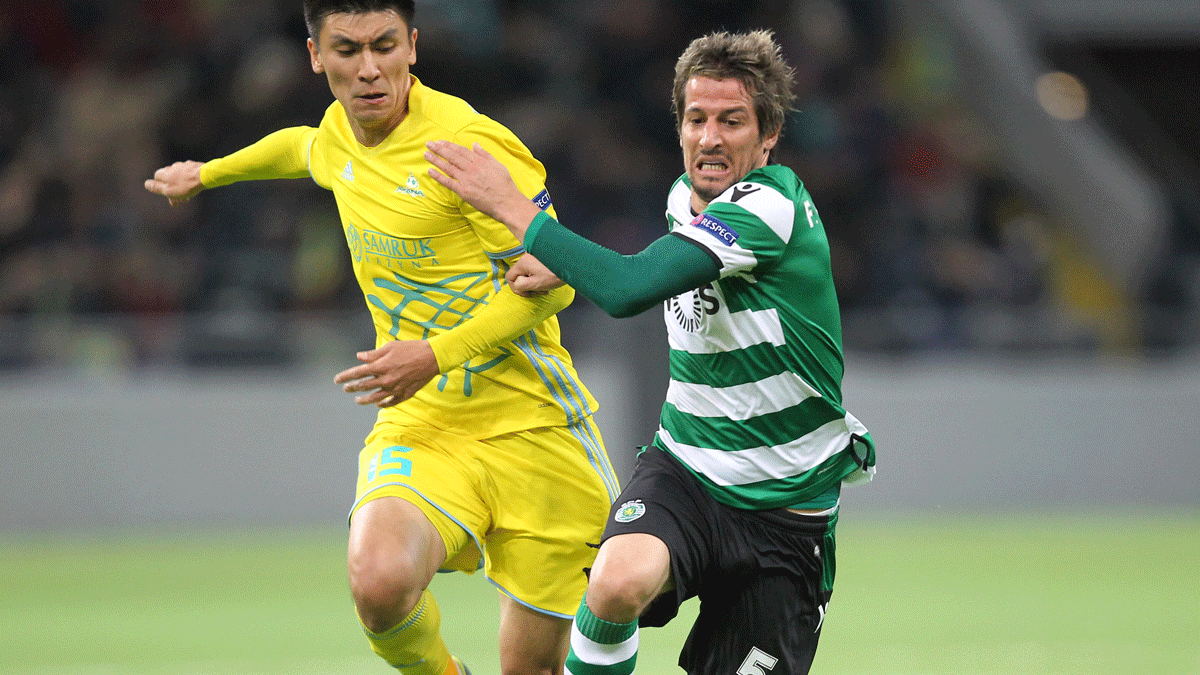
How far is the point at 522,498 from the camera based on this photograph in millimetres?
4621

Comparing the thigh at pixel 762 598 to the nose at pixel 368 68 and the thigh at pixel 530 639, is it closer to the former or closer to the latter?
the thigh at pixel 530 639

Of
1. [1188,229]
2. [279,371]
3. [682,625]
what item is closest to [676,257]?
[682,625]

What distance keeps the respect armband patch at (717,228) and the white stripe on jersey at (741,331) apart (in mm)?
277

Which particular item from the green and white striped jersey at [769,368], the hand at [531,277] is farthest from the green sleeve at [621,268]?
the hand at [531,277]

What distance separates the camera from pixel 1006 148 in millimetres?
15766

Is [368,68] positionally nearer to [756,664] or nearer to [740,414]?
[740,414]

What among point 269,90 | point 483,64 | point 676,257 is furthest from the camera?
point 483,64

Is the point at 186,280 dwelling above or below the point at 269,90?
below

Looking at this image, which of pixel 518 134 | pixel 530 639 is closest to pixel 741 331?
pixel 530 639

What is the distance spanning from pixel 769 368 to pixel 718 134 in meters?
0.69

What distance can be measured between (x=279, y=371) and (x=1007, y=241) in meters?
6.61

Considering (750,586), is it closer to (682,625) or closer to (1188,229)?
(682,625)

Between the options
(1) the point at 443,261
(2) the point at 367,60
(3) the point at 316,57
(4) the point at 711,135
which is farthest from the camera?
(3) the point at 316,57

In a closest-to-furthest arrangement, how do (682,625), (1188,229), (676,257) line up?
(676,257) → (682,625) → (1188,229)
